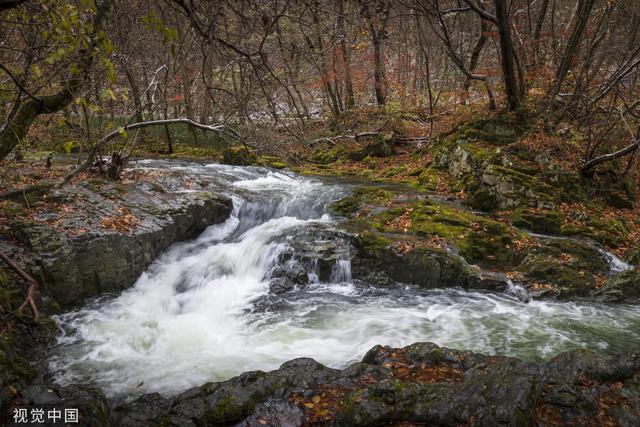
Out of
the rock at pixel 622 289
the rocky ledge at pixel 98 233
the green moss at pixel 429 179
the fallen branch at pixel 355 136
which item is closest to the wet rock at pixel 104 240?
the rocky ledge at pixel 98 233

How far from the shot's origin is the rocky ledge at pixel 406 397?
11.3 ft

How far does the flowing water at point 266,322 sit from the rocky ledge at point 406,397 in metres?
0.84

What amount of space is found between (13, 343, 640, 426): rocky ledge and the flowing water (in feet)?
2.75

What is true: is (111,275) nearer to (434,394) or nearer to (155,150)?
(434,394)

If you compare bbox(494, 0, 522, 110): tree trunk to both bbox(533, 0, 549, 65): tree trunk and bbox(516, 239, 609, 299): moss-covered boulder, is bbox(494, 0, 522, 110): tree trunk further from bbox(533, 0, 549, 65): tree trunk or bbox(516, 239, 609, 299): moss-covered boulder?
bbox(516, 239, 609, 299): moss-covered boulder

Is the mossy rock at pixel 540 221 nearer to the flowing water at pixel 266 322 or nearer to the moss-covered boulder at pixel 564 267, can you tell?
the moss-covered boulder at pixel 564 267

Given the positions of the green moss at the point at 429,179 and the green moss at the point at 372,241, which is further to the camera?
the green moss at the point at 429,179

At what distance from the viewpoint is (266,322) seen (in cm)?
646

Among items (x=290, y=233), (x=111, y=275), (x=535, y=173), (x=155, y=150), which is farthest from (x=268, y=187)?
(x=155, y=150)

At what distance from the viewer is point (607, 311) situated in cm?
661

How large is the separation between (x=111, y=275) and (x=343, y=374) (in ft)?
14.6

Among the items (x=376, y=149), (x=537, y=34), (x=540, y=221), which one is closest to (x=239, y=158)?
(x=376, y=149)

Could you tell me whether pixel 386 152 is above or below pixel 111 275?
above

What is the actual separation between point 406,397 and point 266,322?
3173 mm
